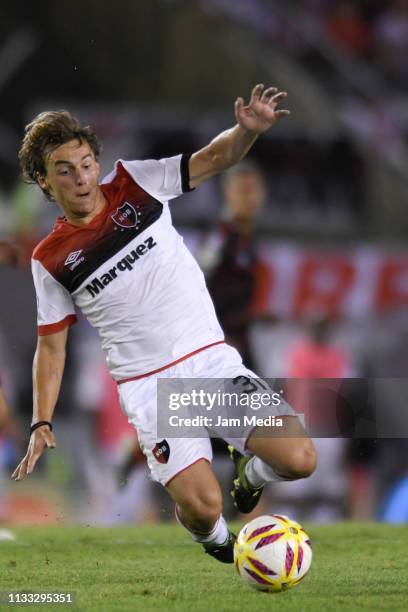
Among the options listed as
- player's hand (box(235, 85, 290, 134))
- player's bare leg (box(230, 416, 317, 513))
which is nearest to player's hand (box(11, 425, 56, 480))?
player's bare leg (box(230, 416, 317, 513))

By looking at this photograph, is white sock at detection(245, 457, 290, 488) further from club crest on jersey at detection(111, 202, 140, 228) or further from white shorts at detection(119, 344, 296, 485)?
club crest on jersey at detection(111, 202, 140, 228)

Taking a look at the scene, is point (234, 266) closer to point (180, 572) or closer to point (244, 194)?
point (244, 194)

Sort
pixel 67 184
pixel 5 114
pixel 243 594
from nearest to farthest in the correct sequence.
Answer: pixel 243 594
pixel 67 184
pixel 5 114

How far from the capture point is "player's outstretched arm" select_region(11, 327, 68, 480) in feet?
19.7

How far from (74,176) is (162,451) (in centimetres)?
141

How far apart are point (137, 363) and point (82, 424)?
6.25 meters

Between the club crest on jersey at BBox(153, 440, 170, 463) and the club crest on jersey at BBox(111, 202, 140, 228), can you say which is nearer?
the club crest on jersey at BBox(153, 440, 170, 463)

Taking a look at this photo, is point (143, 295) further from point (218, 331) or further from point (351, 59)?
point (351, 59)

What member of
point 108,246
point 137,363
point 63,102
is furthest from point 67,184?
point 63,102

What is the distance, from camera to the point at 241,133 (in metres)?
6.23

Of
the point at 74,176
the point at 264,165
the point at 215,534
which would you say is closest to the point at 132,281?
the point at 74,176

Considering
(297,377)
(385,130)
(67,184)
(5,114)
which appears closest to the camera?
(67,184)

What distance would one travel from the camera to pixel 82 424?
12.5m

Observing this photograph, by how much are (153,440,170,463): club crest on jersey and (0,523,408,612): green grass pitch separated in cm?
60
